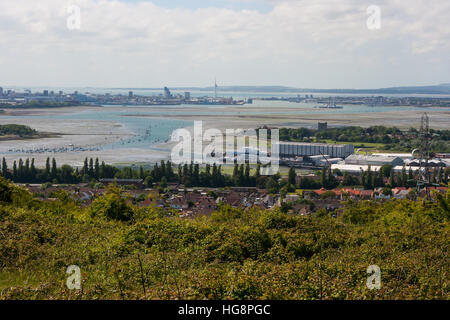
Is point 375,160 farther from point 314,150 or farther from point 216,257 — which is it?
point 216,257

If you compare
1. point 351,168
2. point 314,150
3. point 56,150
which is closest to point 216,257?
point 351,168

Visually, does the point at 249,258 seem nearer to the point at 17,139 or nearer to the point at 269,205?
the point at 269,205

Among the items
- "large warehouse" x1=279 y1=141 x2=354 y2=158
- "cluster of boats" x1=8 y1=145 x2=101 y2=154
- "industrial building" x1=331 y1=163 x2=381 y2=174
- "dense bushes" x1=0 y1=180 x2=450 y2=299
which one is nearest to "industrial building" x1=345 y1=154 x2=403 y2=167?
"industrial building" x1=331 y1=163 x2=381 y2=174

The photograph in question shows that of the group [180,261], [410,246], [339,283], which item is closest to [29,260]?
[180,261]

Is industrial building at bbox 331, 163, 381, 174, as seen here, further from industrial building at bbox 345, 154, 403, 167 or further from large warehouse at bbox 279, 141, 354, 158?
large warehouse at bbox 279, 141, 354, 158

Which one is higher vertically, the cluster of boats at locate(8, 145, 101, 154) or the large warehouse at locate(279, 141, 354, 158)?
the cluster of boats at locate(8, 145, 101, 154)

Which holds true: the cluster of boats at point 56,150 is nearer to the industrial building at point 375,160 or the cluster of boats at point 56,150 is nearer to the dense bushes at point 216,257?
the industrial building at point 375,160
